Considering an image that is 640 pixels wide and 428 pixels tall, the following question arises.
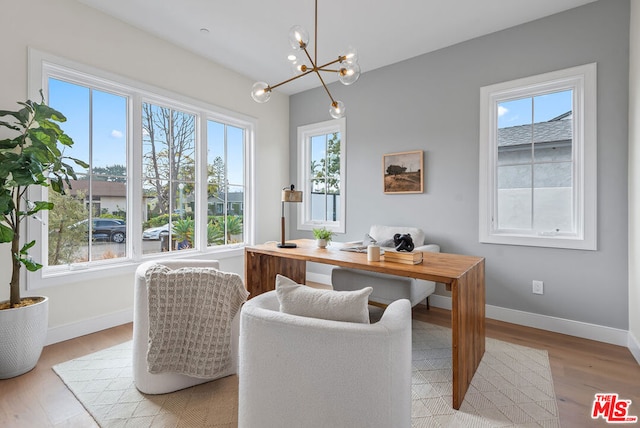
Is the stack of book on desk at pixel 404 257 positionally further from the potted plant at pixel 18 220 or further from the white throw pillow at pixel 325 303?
the potted plant at pixel 18 220

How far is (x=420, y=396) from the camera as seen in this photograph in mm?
1871

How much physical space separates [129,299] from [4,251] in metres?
1.03

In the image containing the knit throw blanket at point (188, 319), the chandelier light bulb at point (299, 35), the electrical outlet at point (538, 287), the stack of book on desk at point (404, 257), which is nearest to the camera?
the knit throw blanket at point (188, 319)

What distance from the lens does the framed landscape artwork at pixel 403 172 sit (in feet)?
11.7

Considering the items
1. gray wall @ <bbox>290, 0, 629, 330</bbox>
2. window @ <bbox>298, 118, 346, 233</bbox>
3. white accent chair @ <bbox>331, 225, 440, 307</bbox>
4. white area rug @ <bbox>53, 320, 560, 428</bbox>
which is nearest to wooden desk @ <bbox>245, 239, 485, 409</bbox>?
white area rug @ <bbox>53, 320, 560, 428</bbox>

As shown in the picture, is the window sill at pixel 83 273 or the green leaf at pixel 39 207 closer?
the green leaf at pixel 39 207

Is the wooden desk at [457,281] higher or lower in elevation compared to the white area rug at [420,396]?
higher

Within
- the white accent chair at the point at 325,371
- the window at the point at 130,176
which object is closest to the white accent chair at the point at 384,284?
the white accent chair at the point at 325,371

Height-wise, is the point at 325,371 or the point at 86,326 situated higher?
the point at 325,371

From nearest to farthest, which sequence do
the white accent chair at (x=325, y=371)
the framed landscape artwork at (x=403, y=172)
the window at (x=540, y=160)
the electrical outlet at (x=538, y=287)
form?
the white accent chair at (x=325, y=371) → the window at (x=540, y=160) → the electrical outlet at (x=538, y=287) → the framed landscape artwork at (x=403, y=172)

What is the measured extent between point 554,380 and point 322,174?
3.35 m

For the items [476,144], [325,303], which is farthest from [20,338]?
[476,144]

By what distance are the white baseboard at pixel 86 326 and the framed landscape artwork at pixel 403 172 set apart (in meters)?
3.05

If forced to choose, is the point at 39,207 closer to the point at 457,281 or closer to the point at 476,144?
the point at 457,281
